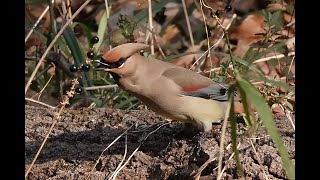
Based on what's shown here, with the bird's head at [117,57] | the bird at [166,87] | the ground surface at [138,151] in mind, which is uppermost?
the bird's head at [117,57]

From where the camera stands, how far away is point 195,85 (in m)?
4.06

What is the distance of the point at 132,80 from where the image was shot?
153 inches

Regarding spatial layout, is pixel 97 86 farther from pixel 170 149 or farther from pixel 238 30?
pixel 238 30

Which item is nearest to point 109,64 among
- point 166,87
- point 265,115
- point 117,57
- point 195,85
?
point 117,57

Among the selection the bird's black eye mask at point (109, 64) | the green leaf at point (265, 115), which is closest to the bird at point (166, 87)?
the bird's black eye mask at point (109, 64)

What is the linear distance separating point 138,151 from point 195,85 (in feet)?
1.73

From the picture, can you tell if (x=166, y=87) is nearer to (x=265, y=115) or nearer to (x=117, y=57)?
(x=117, y=57)

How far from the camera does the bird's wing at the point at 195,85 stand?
4.00 meters

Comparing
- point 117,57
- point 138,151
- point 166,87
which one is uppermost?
point 117,57

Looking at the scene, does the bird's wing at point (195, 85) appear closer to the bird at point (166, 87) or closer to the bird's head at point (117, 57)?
the bird at point (166, 87)

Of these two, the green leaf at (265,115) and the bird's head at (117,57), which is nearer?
the green leaf at (265,115)

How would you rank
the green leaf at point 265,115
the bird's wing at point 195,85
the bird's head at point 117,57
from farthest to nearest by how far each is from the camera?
the bird's wing at point 195,85 → the bird's head at point 117,57 → the green leaf at point 265,115

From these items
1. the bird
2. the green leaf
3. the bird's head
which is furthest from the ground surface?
the green leaf
